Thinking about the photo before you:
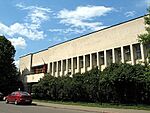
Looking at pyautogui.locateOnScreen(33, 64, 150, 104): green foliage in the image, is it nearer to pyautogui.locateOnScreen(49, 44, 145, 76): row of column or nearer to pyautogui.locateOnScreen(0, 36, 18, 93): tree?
pyautogui.locateOnScreen(49, 44, 145, 76): row of column

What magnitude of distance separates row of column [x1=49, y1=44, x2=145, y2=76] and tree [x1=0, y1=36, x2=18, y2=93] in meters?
11.6

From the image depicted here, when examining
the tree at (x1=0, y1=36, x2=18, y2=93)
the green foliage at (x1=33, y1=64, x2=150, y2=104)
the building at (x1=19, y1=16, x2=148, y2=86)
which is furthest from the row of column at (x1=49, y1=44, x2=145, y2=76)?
the tree at (x1=0, y1=36, x2=18, y2=93)

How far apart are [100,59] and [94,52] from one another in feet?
4.54

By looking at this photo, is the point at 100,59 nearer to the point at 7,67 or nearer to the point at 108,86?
the point at 108,86

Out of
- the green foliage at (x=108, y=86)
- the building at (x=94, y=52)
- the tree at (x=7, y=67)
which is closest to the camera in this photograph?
the green foliage at (x=108, y=86)

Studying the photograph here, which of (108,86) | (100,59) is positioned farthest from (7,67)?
(108,86)

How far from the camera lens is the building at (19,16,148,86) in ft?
117

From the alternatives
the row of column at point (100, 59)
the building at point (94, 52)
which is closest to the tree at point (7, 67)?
the building at point (94, 52)

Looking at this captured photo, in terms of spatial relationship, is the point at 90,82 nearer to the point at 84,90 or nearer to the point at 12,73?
the point at 84,90

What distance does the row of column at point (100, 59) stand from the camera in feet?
117

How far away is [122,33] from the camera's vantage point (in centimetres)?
3728

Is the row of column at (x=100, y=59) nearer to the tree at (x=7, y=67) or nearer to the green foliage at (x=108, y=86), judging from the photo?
the green foliage at (x=108, y=86)

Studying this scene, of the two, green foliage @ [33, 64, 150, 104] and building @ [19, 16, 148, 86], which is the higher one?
building @ [19, 16, 148, 86]

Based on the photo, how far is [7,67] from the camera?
59625mm
